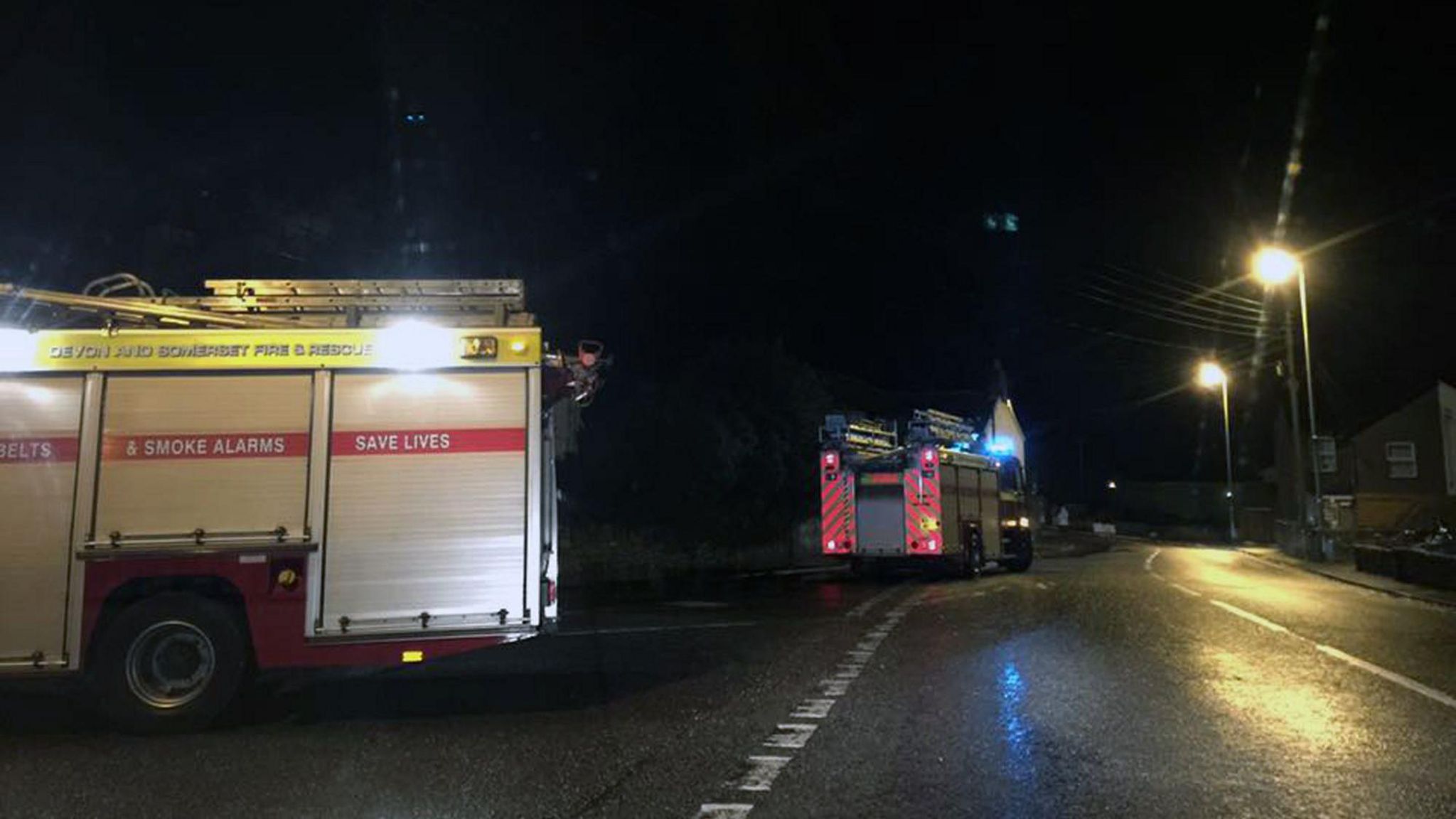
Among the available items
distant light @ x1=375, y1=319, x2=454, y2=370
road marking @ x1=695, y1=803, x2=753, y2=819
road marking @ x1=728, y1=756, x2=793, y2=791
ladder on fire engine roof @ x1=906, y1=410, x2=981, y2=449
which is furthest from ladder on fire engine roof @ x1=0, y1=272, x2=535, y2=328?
ladder on fire engine roof @ x1=906, y1=410, x2=981, y2=449

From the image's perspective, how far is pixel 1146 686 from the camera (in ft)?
28.1

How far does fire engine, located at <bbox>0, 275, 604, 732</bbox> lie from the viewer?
24.2 feet

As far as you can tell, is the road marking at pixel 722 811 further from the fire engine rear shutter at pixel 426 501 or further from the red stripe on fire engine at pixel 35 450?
the red stripe on fire engine at pixel 35 450

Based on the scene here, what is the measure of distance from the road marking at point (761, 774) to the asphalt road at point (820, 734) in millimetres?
24

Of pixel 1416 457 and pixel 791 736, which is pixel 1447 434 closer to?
pixel 1416 457

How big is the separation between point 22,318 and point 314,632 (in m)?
3.30

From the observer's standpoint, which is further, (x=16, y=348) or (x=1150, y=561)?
(x=1150, y=561)

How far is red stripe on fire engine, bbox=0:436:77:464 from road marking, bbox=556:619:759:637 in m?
6.04

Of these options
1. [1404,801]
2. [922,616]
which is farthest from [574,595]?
[1404,801]

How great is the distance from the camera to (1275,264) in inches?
1065

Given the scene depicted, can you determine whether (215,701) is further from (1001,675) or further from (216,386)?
(1001,675)

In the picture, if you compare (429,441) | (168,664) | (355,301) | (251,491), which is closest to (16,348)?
(251,491)

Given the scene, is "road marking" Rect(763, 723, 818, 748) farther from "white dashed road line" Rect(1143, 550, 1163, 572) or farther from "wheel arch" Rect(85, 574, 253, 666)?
"white dashed road line" Rect(1143, 550, 1163, 572)

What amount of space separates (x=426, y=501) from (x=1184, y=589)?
1556 centimetres
